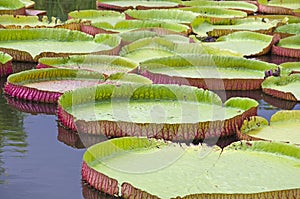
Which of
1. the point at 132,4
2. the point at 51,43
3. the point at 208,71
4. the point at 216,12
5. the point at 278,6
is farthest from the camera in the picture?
the point at 132,4

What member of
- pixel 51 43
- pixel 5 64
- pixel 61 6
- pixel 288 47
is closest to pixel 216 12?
pixel 61 6

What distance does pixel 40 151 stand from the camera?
16.3ft

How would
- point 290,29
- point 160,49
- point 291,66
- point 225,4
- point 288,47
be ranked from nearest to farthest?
point 291,66 < point 160,49 < point 288,47 < point 290,29 < point 225,4

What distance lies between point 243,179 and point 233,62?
10.2 ft

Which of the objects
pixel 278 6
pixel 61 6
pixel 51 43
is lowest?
pixel 61 6

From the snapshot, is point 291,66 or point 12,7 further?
point 12,7

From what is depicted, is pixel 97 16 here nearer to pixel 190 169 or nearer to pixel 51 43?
pixel 51 43

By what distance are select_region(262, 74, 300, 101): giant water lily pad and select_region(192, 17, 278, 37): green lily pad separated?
102 inches

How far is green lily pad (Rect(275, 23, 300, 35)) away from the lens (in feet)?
31.0

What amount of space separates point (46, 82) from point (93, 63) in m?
0.77

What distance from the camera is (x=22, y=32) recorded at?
26.8 ft

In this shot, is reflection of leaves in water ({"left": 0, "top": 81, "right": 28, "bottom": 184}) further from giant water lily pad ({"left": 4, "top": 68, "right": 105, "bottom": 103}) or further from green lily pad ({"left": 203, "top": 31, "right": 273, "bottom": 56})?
green lily pad ({"left": 203, "top": 31, "right": 273, "bottom": 56})

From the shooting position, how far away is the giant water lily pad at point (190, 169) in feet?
13.3

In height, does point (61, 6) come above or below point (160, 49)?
below
